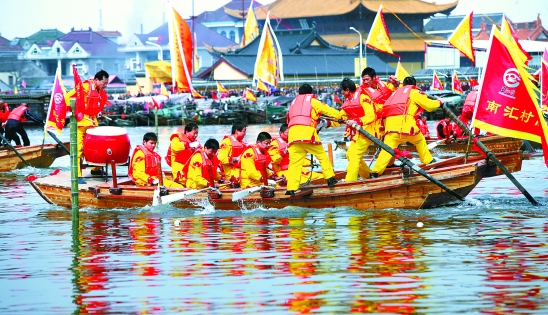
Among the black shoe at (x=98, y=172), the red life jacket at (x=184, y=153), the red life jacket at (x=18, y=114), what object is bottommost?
the black shoe at (x=98, y=172)

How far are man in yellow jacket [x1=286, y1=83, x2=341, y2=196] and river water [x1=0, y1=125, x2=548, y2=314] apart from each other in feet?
1.61

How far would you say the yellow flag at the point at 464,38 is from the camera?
115ft

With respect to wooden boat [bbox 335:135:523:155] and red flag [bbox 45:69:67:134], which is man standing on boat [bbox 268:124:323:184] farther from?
wooden boat [bbox 335:135:523:155]

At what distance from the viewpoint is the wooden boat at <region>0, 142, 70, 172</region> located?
79.4ft

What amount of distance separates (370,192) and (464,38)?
21.7 metres

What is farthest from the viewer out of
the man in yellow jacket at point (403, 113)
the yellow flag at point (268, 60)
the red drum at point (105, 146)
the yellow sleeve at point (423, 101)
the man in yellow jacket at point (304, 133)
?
the yellow flag at point (268, 60)

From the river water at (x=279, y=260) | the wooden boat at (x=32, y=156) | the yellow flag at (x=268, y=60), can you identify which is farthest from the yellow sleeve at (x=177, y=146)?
the yellow flag at (x=268, y=60)

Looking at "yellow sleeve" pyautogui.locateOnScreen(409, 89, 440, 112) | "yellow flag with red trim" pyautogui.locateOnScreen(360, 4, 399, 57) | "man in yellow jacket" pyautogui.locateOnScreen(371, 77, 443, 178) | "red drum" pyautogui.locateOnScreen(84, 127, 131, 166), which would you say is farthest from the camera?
"yellow flag with red trim" pyautogui.locateOnScreen(360, 4, 399, 57)

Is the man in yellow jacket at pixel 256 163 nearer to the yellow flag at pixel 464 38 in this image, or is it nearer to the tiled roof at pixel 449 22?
the yellow flag at pixel 464 38

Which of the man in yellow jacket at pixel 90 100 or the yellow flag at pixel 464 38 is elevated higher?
the yellow flag at pixel 464 38

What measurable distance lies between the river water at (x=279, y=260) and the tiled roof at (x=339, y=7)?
66.5m

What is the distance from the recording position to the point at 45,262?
1203 cm

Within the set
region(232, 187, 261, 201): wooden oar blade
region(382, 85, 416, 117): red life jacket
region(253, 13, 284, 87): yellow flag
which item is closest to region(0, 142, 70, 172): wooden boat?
region(232, 187, 261, 201): wooden oar blade

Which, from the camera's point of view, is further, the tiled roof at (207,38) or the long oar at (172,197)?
the tiled roof at (207,38)
